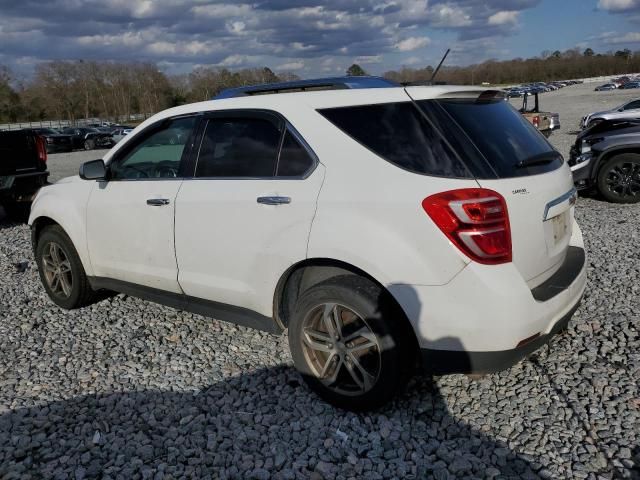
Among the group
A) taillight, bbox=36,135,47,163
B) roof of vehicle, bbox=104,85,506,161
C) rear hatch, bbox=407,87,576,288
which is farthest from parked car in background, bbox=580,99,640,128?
taillight, bbox=36,135,47,163

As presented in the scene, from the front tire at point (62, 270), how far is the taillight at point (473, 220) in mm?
3306

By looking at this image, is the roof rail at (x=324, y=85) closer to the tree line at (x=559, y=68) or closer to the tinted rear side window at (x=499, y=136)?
the tinted rear side window at (x=499, y=136)

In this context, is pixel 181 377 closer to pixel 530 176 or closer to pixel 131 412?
pixel 131 412

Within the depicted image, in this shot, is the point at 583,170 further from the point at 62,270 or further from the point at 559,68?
the point at 559,68

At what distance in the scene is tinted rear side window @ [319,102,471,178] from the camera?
280 cm

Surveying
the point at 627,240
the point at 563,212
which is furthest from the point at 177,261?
the point at 627,240

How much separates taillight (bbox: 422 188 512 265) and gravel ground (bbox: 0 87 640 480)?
39.6 inches

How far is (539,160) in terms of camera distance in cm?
312

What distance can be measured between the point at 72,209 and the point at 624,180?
26.0 ft

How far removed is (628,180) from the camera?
8648 mm

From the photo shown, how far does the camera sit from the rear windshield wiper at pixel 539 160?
2.98 m

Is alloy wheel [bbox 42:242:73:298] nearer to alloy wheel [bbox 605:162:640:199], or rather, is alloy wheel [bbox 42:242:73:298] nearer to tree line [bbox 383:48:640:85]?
alloy wheel [bbox 605:162:640:199]

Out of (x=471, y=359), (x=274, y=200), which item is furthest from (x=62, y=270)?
(x=471, y=359)

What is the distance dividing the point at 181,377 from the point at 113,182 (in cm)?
160
